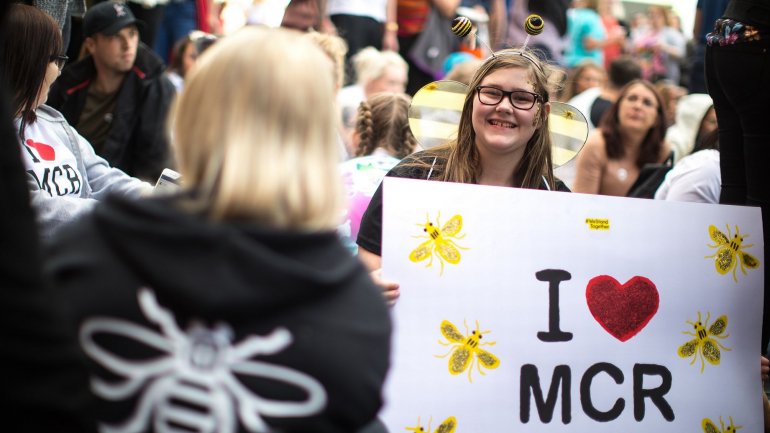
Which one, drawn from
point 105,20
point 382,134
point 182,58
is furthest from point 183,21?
point 382,134

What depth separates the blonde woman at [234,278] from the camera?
133cm

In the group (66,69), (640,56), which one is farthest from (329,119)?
(640,56)

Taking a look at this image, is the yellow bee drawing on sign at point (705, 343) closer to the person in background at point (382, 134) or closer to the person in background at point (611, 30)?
the person in background at point (382, 134)

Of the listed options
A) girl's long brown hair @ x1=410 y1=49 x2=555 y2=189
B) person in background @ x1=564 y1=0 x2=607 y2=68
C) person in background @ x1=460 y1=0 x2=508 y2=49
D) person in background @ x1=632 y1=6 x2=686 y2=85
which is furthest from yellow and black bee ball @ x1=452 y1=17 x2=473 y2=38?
person in background @ x1=632 y1=6 x2=686 y2=85

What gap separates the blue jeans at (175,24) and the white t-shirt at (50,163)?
4204 mm

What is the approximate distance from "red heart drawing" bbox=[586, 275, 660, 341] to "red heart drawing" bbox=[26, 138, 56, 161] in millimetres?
1754

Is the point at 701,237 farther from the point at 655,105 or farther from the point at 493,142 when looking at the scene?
the point at 655,105

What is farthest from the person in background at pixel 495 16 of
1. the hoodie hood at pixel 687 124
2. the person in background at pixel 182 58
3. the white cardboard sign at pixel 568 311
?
the white cardboard sign at pixel 568 311

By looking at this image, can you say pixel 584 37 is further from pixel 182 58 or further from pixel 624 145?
pixel 182 58

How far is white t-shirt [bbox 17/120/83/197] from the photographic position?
9.60ft

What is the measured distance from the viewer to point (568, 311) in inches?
107

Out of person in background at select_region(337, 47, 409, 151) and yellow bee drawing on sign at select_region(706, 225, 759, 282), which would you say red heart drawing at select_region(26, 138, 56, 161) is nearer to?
yellow bee drawing on sign at select_region(706, 225, 759, 282)

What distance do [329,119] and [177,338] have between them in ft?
1.33

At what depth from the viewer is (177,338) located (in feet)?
4.48
